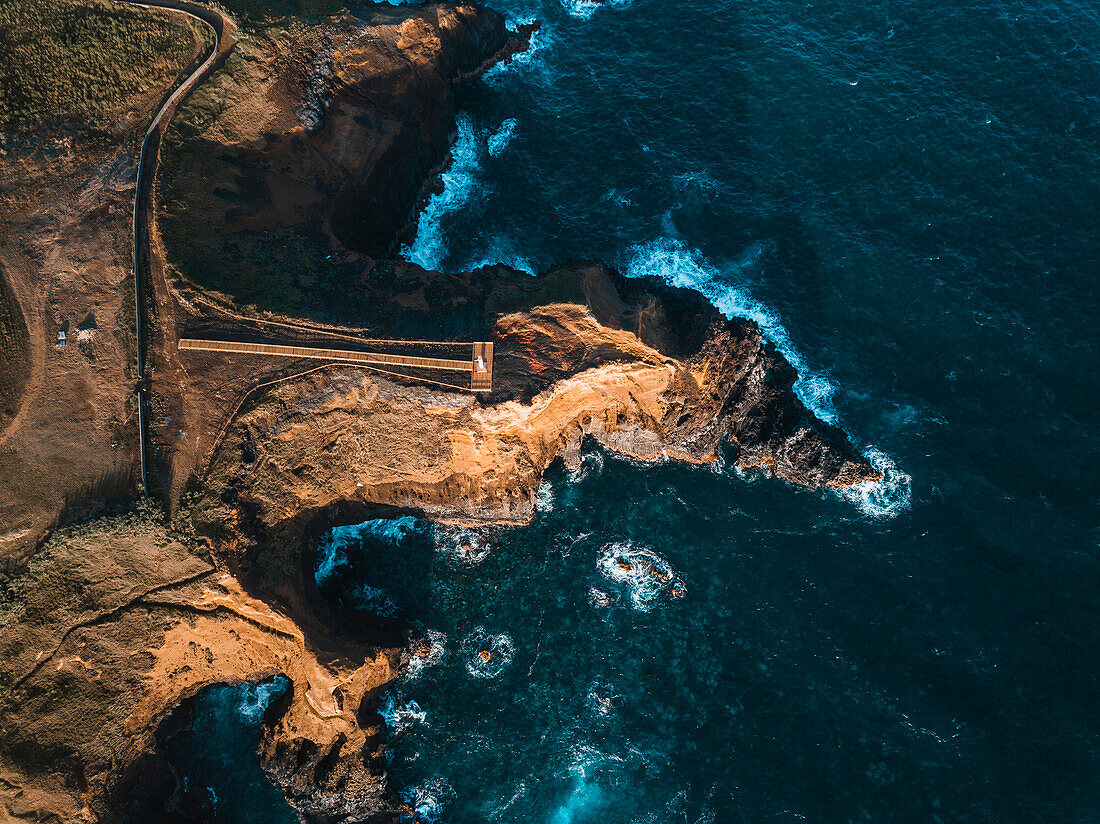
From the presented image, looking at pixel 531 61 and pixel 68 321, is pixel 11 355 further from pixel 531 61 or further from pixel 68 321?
pixel 531 61

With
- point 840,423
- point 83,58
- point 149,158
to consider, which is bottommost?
point 840,423

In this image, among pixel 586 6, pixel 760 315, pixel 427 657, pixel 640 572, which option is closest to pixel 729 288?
pixel 760 315

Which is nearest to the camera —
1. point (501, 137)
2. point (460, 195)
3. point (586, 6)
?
point (460, 195)

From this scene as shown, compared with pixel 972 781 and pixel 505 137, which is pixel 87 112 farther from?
pixel 972 781

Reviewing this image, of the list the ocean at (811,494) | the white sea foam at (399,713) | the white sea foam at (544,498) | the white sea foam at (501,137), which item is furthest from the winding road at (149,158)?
the white sea foam at (544,498)

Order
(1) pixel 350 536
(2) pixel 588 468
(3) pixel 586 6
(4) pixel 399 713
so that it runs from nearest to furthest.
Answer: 1. (4) pixel 399 713
2. (1) pixel 350 536
3. (2) pixel 588 468
4. (3) pixel 586 6

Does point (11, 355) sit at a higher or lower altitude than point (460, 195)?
lower

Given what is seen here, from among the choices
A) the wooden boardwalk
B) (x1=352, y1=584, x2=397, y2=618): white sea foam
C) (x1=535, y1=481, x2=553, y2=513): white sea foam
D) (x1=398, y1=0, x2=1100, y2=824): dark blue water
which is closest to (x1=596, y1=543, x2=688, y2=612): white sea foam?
(x1=398, y1=0, x2=1100, y2=824): dark blue water

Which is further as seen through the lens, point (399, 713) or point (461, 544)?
point (461, 544)
